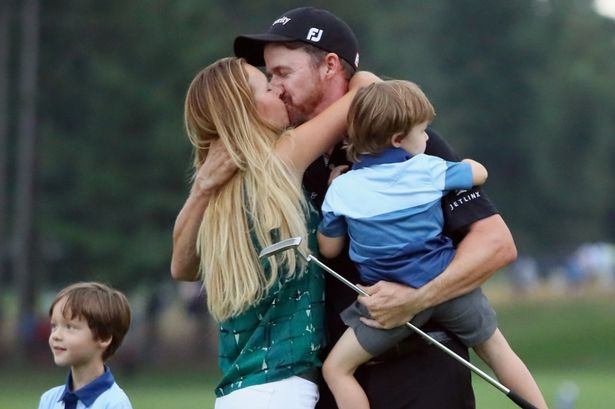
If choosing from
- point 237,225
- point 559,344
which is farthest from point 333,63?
point 559,344

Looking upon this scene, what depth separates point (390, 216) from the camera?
4598 millimetres

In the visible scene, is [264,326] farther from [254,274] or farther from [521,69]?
[521,69]

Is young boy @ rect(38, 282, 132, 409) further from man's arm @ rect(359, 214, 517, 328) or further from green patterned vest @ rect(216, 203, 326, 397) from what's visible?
man's arm @ rect(359, 214, 517, 328)

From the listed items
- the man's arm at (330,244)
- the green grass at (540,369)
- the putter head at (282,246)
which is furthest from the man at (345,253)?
the green grass at (540,369)

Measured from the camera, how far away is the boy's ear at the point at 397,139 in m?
4.64

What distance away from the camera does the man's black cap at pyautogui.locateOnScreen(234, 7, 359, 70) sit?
194 inches

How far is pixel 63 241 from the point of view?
46219 mm

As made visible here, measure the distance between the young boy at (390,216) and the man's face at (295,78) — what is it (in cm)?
29

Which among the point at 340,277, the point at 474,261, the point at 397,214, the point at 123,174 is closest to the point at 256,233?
the point at 340,277

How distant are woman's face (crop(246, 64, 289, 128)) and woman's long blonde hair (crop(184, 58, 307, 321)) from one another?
3cm

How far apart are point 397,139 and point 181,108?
42887 millimetres

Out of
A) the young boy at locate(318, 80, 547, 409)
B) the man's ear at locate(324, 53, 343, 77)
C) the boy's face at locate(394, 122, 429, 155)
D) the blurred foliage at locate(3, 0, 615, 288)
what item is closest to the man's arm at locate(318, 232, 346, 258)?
the young boy at locate(318, 80, 547, 409)

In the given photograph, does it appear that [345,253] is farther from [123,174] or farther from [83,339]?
[123,174]

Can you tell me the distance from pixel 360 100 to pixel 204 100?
1.54 ft
